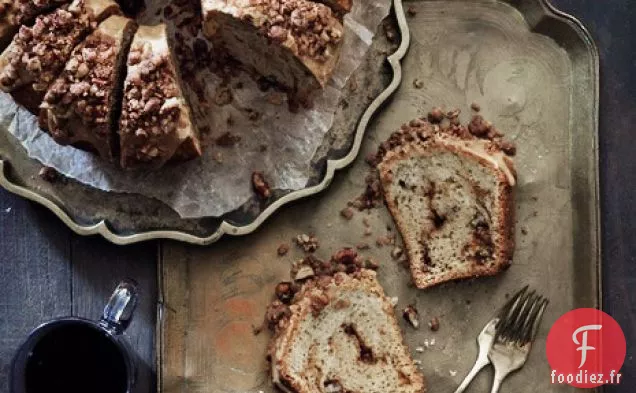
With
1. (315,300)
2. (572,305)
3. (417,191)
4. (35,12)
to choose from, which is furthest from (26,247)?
(572,305)

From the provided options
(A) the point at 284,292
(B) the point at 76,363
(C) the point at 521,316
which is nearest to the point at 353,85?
(A) the point at 284,292

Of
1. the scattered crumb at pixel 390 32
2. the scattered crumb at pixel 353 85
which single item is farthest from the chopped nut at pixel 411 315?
the scattered crumb at pixel 390 32

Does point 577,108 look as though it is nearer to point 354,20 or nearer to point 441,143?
point 441,143

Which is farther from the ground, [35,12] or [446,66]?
[35,12]

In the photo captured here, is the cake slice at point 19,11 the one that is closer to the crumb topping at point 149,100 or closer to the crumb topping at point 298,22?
the crumb topping at point 149,100

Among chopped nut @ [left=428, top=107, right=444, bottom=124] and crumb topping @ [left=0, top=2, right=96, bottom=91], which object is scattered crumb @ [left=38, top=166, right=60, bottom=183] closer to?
crumb topping @ [left=0, top=2, right=96, bottom=91]

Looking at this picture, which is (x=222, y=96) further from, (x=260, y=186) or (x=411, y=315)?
(x=411, y=315)
